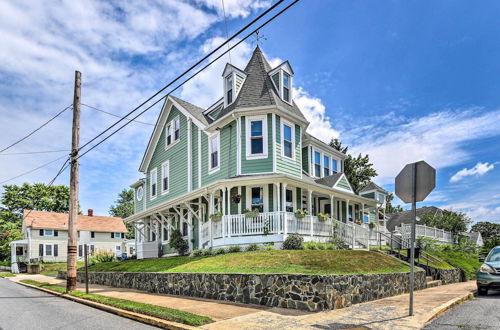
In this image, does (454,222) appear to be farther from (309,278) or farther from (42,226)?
(42,226)

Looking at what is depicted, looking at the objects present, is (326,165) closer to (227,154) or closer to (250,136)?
(250,136)

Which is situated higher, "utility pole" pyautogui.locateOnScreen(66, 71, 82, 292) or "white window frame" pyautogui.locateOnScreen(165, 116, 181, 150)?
"white window frame" pyautogui.locateOnScreen(165, 116, 181, 150)

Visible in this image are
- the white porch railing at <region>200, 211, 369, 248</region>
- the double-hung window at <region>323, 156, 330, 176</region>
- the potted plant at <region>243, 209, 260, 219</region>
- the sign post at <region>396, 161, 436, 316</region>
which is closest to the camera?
the sign post at <region>396, 161, 436, 316</region>

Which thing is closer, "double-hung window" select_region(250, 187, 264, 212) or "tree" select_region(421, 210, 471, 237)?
"double-hung window" select_region(250, 187, 264, 212)

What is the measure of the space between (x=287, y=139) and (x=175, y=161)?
828 cm

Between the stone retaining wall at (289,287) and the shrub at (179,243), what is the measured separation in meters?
7.20

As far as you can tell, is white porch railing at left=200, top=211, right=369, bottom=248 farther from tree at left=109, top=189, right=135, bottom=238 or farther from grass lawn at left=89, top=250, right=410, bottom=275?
tree at left=109, top=189, right=135, bottom=238

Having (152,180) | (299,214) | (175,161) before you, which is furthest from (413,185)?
(152,180)

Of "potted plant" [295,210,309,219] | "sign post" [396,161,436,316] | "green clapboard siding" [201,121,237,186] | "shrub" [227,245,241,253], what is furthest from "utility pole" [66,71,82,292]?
"sign post" [396,161,436,316]

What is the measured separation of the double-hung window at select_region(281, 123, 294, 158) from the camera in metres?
18.2

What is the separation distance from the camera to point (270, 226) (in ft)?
50.8

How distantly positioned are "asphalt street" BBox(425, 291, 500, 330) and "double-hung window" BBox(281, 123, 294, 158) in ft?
32.9

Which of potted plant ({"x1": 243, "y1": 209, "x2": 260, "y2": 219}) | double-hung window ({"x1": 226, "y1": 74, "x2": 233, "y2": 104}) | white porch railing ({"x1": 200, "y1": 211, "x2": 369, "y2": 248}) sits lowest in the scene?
white porch railing ({"x1": 200, "y1": 211, "x2": 369, "y2": 248})

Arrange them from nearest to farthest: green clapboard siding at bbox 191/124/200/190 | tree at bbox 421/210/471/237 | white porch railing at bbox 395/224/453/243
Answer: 1. green clapboard siding at bbox 191/124/200/190
2. white porch railing at bbox 395/224/453/243
3. tree at bbox 421/210/471/237
